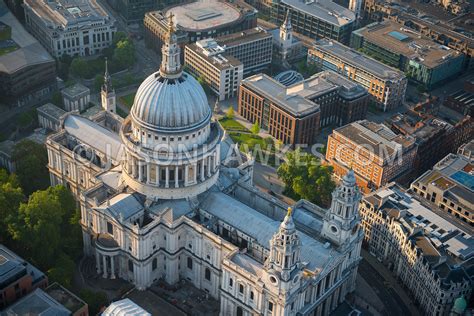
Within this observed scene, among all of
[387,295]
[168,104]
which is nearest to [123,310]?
[168,104]

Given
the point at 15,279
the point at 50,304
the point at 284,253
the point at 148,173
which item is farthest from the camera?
the point at 148,173

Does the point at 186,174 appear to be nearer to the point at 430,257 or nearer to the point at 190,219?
the point at 190,219

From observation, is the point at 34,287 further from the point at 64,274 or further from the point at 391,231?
the point at 391,231

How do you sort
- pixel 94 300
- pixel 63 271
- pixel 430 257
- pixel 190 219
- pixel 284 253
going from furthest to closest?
pixel 430 257
pixel 190 219
pixel 63 271
pixel 94 300
pixel 284 253

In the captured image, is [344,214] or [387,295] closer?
[344,214]

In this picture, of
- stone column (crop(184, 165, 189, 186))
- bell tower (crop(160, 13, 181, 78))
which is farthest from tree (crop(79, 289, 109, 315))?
bell tower (crop(160, 13, 181, 78))

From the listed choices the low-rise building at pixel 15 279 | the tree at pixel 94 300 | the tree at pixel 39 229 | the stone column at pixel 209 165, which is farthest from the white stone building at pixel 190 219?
the low-rise building at pixel 15 279

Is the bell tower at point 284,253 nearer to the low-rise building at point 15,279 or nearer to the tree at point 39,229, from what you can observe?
Answer: the low-rise building at point 15,279
